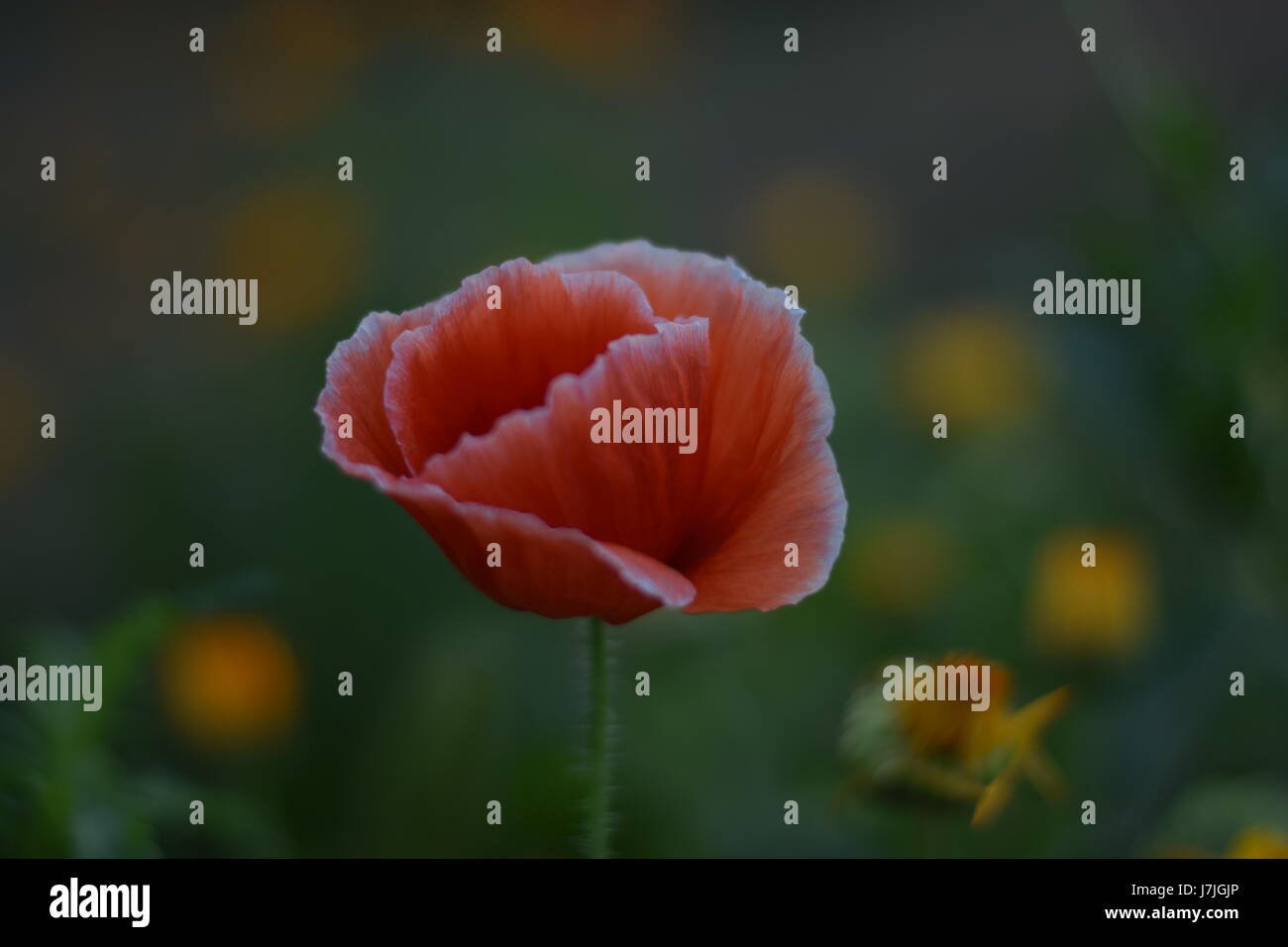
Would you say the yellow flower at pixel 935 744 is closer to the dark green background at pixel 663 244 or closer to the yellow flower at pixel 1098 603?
the dark green background at pixel 663 244

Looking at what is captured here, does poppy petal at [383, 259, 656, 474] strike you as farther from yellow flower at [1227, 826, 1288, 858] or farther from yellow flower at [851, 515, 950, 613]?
yellow flower at [851, 515, 950, 613]

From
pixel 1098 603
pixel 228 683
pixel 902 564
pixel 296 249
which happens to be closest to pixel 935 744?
pixel 1098 603

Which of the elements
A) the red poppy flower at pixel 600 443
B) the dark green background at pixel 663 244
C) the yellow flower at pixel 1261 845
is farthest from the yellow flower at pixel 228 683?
the yellow flower at pixel 1261 845

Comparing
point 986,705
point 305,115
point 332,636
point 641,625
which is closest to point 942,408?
point 641,625

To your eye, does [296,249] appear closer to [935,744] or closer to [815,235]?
[815,235]

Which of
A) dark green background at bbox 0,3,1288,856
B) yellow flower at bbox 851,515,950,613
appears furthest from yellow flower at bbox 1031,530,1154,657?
yellow flower at bbox 851,515,950,613

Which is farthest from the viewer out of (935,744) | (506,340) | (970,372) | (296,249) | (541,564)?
(296,249)

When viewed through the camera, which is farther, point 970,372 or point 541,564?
point 970,372
